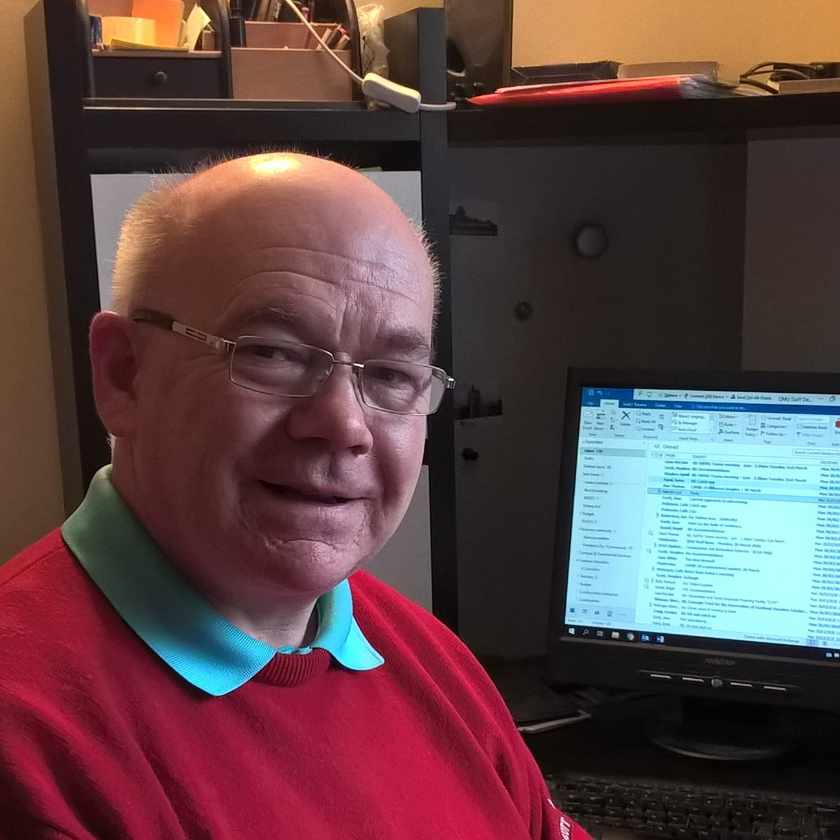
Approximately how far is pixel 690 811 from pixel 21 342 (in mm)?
1201

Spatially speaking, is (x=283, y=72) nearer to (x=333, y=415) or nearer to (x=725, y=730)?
(x=333, y=415)

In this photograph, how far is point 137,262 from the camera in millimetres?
982

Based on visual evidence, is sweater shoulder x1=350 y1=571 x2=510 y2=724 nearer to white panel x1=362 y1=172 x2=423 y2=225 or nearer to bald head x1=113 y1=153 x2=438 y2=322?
bald head x1=113 y1=153 x2=438 y2=322

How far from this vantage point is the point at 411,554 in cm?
166

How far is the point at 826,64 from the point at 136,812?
Answer: 132cm

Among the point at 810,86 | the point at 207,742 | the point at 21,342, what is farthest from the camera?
the point at 21,342

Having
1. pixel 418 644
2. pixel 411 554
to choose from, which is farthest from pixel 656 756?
pixel 418 644

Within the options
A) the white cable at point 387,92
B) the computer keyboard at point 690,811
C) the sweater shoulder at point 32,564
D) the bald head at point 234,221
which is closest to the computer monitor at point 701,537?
the computer keyboard at point 690,811

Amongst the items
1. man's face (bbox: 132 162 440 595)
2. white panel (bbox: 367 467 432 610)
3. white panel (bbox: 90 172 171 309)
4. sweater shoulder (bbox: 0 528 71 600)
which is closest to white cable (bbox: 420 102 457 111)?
white panel (bbox: 90 172 171 309)

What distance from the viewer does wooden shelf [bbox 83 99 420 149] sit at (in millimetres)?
1470

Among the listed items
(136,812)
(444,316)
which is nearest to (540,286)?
(444,316)

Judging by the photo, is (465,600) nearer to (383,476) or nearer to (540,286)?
(540,286)

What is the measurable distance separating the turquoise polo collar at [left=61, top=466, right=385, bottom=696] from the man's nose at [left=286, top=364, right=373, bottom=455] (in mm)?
164

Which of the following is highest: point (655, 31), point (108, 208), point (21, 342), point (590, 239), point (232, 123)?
point (655, 31)
